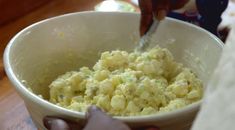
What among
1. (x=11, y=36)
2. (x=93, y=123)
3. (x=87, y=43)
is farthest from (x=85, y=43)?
(x=93, y=123)

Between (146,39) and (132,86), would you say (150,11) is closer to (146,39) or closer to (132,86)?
(146,39)

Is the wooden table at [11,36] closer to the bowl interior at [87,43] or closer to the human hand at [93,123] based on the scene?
the bowl interior at [87,43]

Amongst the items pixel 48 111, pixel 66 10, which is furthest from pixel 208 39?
pixel 66 10

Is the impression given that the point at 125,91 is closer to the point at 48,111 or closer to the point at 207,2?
the point at 48,111

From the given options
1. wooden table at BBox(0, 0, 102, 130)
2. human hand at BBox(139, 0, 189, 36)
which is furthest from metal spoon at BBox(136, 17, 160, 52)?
wooden table at BBox(0, 0, 102, 130)

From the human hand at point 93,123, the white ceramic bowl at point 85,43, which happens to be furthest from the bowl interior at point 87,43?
the human hand at point 93,123

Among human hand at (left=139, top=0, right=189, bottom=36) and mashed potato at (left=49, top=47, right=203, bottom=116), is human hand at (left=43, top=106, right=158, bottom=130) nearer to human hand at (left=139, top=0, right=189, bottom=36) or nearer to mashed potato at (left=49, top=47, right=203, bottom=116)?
mashed potato at (left=49, top=47, right=203, bottom=116)
